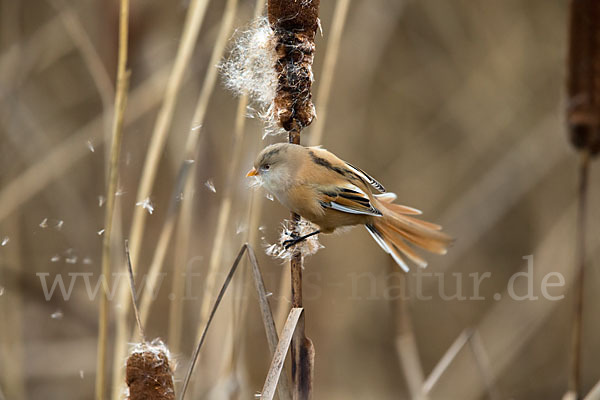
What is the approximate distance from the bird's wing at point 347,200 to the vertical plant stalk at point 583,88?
544mm

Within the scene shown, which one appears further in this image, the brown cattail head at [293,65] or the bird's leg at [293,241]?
the bird's leg at [293,241]

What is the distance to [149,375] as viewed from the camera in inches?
46.3

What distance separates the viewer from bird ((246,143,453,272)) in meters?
1.71

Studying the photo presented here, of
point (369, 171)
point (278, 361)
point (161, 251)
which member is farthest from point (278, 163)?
point (369, 171)

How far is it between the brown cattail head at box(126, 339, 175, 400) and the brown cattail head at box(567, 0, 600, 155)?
123cm

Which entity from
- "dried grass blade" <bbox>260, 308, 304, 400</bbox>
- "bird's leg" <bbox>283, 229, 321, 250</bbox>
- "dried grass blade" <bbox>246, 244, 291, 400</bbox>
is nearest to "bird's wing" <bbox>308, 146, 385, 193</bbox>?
"bird's leg" <bbox>283, 229, 321, 250</bbox>

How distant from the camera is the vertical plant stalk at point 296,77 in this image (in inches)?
50.9


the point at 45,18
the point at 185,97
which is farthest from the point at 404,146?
the point at 45,18

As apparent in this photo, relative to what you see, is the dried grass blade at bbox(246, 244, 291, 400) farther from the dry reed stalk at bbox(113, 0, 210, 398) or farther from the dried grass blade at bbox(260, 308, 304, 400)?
the dry reed stalk at bbox(113, 0, 210, 398)

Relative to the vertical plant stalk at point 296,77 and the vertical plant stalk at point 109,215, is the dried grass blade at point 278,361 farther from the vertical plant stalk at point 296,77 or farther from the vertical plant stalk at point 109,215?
the vertical plant stalk at point 109,215

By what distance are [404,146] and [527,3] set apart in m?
1.03

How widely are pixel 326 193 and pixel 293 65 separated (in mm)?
436

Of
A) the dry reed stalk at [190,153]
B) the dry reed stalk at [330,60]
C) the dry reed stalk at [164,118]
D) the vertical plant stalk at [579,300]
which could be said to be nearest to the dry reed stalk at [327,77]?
the dry reed stalk at [330,60]

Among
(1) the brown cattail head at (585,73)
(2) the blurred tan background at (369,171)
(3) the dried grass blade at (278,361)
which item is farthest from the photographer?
(2) the blurred tan background at (369,171)
